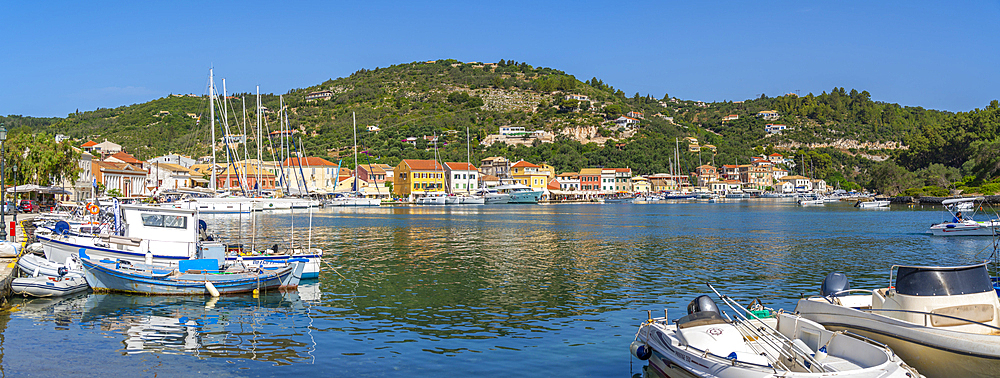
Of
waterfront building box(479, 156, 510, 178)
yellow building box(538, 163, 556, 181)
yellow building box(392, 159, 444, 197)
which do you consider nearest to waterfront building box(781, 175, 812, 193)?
yellow building box(538, 163, 556, 181)

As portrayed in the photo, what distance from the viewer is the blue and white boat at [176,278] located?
2011 centimetres

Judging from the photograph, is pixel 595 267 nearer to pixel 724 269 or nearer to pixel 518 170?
pixel 724 269

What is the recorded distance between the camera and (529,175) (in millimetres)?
143250

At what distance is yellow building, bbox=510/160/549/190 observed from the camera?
5640 inches

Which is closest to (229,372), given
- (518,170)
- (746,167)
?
(518,170)

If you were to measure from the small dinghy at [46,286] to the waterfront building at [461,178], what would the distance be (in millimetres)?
109320

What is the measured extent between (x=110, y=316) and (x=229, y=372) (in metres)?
7.18

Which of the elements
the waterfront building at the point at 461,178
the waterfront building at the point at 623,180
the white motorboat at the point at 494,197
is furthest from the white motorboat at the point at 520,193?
the waterfront building at the point at 623,180

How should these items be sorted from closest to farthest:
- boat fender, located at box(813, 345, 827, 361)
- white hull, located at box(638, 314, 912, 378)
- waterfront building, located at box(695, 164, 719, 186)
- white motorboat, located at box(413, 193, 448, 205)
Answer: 1. white hull, located at box(638, 314, 912, 378)
2. boat fender, located at box(813, 345, 827, 361)
3. white motorboat, located at box(413, 193, 448, 205)
4. waterfront building, located at box(695, 164, 719, 186)

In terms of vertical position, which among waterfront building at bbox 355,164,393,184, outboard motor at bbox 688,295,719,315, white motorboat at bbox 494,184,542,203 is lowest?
outboard motor at bbox 688,295,719,315

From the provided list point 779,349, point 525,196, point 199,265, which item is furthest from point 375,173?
point 779,349

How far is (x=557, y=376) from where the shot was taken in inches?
486

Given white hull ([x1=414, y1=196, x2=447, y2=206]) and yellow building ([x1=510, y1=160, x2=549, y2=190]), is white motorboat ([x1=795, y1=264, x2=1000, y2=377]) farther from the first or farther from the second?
yellow building ([x1=510, y1=160, x2=549, y2=190])

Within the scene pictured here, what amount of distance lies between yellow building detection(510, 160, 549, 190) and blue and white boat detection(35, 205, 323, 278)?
120110 mm
